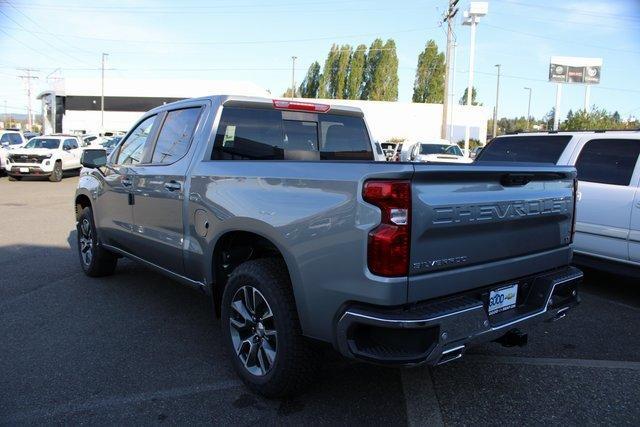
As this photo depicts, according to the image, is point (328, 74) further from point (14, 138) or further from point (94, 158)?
point (94, 158)

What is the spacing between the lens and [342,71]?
77.2m

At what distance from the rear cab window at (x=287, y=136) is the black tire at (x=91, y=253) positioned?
8.83ft

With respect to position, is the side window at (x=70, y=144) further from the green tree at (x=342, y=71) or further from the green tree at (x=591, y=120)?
the green tree at (x=342, y=71)

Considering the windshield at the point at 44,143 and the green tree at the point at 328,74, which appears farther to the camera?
the green tree at the point at 328,74

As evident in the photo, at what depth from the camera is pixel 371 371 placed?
12.9ft

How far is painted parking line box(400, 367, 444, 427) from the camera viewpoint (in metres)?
3.23

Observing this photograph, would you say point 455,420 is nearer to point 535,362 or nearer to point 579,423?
point 579,423

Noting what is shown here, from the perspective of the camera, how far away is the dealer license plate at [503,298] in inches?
125

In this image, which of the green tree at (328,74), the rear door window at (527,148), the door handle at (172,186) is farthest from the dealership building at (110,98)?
the door handle at (172,186)

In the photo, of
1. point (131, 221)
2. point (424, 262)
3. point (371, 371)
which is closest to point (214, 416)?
point (371, 371)

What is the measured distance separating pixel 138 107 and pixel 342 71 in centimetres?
2841

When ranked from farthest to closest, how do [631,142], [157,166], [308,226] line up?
[631,142] < [157,166] < [308,226]

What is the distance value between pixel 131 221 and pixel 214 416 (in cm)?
243

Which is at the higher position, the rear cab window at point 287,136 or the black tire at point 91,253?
the rear cab window at point 287,136
